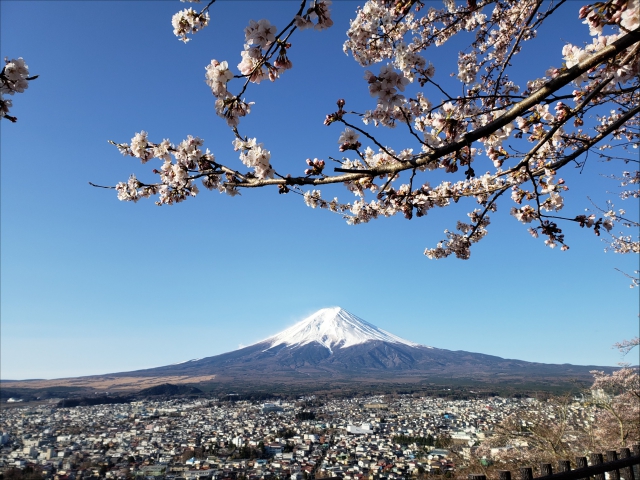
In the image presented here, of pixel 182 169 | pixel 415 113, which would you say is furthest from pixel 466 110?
pixel 182 169

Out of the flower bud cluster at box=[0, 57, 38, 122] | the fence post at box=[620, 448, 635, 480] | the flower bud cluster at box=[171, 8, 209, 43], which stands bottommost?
the fence post at box=[620, 448, 635, 480]

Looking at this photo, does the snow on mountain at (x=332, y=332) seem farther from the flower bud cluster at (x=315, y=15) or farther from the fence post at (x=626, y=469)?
the flower bud cluster at (x=315, y=15)

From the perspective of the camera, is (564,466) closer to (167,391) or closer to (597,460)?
(597,460)

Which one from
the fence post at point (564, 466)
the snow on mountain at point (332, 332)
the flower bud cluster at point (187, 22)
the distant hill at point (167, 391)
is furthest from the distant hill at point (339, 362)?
the flower bud cluster at point (187, 22)

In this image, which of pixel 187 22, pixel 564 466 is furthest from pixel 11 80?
pixel 564 466

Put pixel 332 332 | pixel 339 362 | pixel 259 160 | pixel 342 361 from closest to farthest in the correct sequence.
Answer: pixel 259 160 → pixel 339 362 → pixel 342 361 → pixel 332 332

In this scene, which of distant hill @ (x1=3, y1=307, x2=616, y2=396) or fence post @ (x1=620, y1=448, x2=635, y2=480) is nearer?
fence post @ (x1=620, y1=448, x2=635, y2=480)

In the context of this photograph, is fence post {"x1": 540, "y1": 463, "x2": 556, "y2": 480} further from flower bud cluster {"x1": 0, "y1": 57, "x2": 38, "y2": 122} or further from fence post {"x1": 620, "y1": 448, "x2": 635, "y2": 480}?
flower bud cluster {"x1": 0, "y1": 57, "x2": 38, "y2": 122}

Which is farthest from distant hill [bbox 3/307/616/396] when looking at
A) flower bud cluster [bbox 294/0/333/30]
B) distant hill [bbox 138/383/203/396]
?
flower bud cluster [bbox 294/0/333/30]
